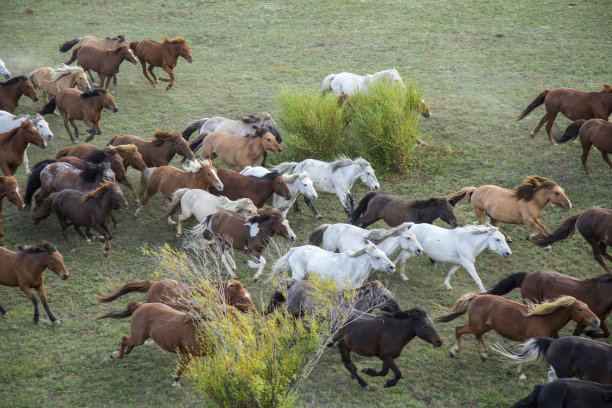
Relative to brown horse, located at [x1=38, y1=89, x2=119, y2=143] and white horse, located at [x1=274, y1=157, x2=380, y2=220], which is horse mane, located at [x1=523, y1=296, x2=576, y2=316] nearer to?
white horse, located at [x1=274, y1=157, x2=380, y2=220]

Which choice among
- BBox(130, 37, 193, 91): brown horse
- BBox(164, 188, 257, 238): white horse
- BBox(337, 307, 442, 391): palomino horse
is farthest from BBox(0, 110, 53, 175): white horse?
BBox(337, 307, 442, 391): palomino horse

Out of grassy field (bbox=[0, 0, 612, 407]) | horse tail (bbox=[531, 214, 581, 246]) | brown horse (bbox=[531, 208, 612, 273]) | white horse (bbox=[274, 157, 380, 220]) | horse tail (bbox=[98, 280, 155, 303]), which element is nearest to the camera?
grassy field (bbox=[0, 0, 612, 407])

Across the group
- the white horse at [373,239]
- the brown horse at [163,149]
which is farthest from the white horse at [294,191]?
the brown horse at [163,149]

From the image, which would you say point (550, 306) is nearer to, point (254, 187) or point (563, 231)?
point (563, 231)

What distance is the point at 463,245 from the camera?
9.53 meters

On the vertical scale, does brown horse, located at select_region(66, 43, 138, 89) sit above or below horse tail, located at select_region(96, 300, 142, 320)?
above

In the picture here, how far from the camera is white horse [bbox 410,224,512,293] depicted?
9.38 m

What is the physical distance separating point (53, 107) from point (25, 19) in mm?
11524

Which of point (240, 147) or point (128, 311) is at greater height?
point (240, 147)

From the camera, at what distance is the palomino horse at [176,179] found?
11.5m

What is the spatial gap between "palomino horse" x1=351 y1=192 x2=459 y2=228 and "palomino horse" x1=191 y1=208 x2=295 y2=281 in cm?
188

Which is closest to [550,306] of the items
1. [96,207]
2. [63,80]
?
[96,207]

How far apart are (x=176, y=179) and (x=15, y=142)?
385cm

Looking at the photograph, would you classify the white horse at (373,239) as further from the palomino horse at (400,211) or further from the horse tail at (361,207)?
the horse tail at (361,207)
